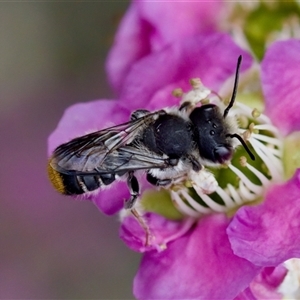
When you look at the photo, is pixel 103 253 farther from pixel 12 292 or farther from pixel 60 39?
pixel 60 39

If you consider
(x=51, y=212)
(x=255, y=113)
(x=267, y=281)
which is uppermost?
(x=255, y=113)

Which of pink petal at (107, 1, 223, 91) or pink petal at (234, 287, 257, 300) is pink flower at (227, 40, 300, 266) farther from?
pink petal at (107, 1, 223, 91)

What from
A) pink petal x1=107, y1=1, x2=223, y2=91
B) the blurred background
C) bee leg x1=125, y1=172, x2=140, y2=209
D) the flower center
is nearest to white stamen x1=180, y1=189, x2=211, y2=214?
the flower center

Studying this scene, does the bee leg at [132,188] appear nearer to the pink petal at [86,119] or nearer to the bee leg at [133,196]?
the bee leg at [133,196]

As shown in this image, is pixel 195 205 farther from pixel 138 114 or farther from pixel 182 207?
pixel 138 114

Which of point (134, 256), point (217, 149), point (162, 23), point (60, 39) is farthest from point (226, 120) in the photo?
point (60, 39)

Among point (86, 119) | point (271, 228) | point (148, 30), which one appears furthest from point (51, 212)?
point (271, 228)
